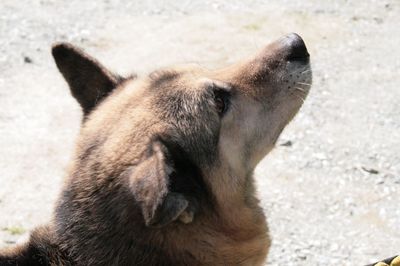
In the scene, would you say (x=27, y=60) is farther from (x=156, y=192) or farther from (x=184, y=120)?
(x=156, y=192)

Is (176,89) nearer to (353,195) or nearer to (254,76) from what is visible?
(254,76)

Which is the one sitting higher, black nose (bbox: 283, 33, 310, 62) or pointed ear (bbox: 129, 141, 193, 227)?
pointed ear (bbox: 129, 141, 193, 227)

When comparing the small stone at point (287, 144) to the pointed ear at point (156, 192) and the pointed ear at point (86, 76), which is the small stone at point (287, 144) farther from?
the pointed ear at point (156, 192)

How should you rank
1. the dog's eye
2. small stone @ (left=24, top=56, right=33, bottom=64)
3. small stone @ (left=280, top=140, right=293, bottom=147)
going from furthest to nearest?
1. small stone @ (left=24, top=56, right=33, bottom=64)
2. small stone @ (left=280, top=140, right=293, bottom=147)
3. the dog's eye

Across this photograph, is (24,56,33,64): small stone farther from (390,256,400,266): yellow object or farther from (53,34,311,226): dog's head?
(390,256,400,266): yellow object

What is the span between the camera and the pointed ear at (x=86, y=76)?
190 inches

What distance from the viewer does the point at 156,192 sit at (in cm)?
334

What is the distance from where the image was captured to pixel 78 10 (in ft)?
34.3

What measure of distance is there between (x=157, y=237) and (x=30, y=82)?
5.43 metres

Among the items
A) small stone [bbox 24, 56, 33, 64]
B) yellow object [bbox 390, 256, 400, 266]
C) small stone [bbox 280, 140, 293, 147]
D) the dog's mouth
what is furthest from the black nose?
small stone [bbox 24, 56, 33, 64]

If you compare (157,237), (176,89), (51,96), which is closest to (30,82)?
(51,96)


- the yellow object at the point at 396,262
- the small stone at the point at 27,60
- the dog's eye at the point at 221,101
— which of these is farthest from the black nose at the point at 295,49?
the small stone at the point at 27,60

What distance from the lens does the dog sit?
3.87 metres

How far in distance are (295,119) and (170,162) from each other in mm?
4256
